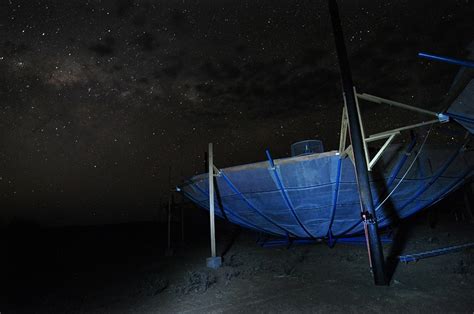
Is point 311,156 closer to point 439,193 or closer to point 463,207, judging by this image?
point 439,193

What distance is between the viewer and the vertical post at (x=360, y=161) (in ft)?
14.6

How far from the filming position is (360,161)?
475cm

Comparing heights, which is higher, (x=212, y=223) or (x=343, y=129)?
(x=343, y=129)

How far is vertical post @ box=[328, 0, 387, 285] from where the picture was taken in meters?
4.45

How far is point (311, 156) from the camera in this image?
20.2ft

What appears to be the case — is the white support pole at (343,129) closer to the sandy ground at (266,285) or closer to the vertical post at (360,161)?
the vertical post at (360,161)

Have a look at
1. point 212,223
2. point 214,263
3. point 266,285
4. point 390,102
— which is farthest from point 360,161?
point 214,263

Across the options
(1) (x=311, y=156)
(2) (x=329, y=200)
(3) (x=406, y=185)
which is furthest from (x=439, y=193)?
(1) (x=311, y=156)

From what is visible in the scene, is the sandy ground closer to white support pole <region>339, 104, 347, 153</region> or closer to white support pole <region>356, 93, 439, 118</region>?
white support pole <region>339, 104, 347, 153</region>

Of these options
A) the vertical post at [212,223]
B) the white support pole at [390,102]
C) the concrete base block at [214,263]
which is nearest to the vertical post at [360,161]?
the white support pole at [390,102]

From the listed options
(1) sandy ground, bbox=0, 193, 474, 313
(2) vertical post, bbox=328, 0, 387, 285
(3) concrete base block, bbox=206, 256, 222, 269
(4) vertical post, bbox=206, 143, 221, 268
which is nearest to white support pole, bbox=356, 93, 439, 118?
(2) vertical post, bbox=328, 0, 387, 285

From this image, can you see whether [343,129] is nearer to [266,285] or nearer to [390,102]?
[390,102]

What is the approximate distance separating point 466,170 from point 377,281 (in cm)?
526

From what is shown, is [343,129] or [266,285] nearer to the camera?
[266,285]
